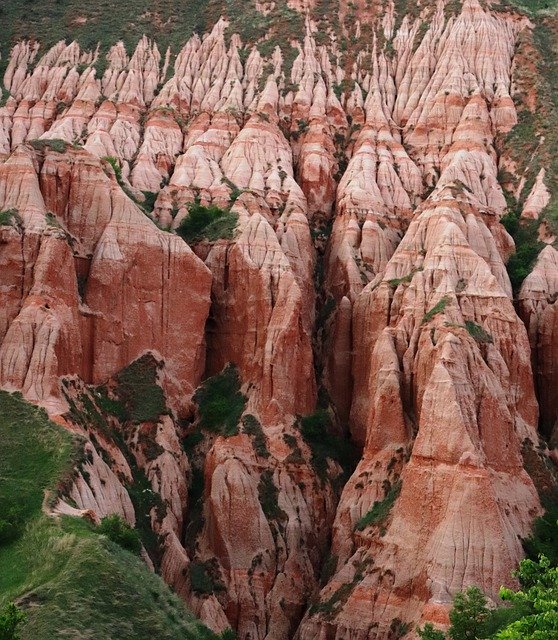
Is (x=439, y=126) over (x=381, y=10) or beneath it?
beneath

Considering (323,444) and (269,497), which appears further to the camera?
(323,444)

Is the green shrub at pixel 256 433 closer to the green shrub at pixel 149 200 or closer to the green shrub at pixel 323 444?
the green shrub at pixel 323 444

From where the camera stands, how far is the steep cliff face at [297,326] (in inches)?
1921

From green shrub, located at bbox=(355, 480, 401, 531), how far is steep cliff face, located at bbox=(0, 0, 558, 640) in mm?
136

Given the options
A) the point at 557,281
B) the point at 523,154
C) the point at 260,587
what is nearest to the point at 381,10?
the point at 523,154

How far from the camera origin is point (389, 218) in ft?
223

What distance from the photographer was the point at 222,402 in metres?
57.6

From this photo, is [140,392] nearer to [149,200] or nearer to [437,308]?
[149,200]

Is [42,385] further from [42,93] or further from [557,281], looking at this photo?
[42,93]

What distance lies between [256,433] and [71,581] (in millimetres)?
21867

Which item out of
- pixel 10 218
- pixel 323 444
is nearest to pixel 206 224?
pixel 10 218

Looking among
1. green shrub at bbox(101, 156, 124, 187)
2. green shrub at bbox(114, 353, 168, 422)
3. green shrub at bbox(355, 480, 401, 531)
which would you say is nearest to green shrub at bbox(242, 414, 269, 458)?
green shrub at bbox(114, 353, 168, 422)

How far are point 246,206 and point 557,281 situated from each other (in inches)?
770

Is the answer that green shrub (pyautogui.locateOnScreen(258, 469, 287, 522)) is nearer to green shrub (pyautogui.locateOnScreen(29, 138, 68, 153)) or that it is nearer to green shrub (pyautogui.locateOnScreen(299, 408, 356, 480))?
green shrub (pyautogui.locateOnScreen(299, 408, 356, 480))
